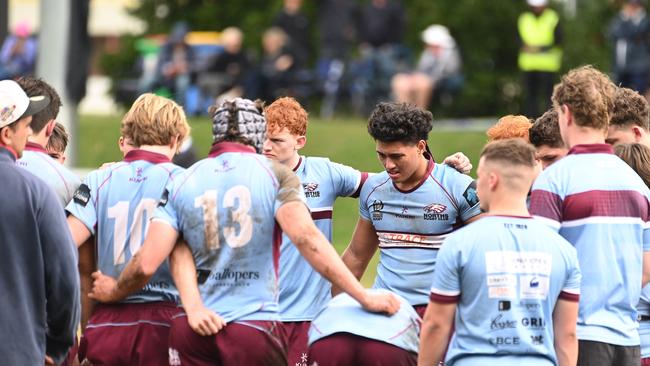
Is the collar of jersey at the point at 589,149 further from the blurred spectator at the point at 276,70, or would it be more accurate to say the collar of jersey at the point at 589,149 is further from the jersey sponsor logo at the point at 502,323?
the blurred spectator at the point at 276,70

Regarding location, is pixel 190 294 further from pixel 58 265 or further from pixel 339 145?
pixel 339 145

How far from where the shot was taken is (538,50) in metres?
20.9

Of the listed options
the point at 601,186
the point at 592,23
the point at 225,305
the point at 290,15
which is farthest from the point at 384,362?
the point at 592,23

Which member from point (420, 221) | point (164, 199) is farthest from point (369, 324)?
point (420, 221)

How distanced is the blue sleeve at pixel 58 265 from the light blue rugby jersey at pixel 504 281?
164 cm

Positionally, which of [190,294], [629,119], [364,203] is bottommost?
[190,294]

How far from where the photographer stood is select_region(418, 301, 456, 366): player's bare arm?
5949 mm

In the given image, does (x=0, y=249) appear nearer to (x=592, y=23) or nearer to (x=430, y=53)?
(x=430, y=53)

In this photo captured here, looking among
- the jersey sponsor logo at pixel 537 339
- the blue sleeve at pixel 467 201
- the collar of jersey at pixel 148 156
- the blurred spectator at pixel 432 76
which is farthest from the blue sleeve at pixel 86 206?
the blurred spectator at pixel 432 76

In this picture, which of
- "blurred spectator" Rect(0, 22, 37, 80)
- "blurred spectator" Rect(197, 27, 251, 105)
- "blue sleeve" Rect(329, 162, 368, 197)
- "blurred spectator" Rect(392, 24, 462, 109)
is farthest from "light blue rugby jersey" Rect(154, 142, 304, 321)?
"blurred spectator" Rect(0, 22, 37, 80)

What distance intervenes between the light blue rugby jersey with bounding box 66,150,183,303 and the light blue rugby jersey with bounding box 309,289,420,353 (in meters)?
0.99

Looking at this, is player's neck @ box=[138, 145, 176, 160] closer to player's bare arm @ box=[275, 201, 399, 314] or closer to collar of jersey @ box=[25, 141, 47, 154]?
collar of jersey @ box=[25, 141, 47, 154]

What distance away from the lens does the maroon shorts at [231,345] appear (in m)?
6.16

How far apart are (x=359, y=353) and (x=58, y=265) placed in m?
1.45
